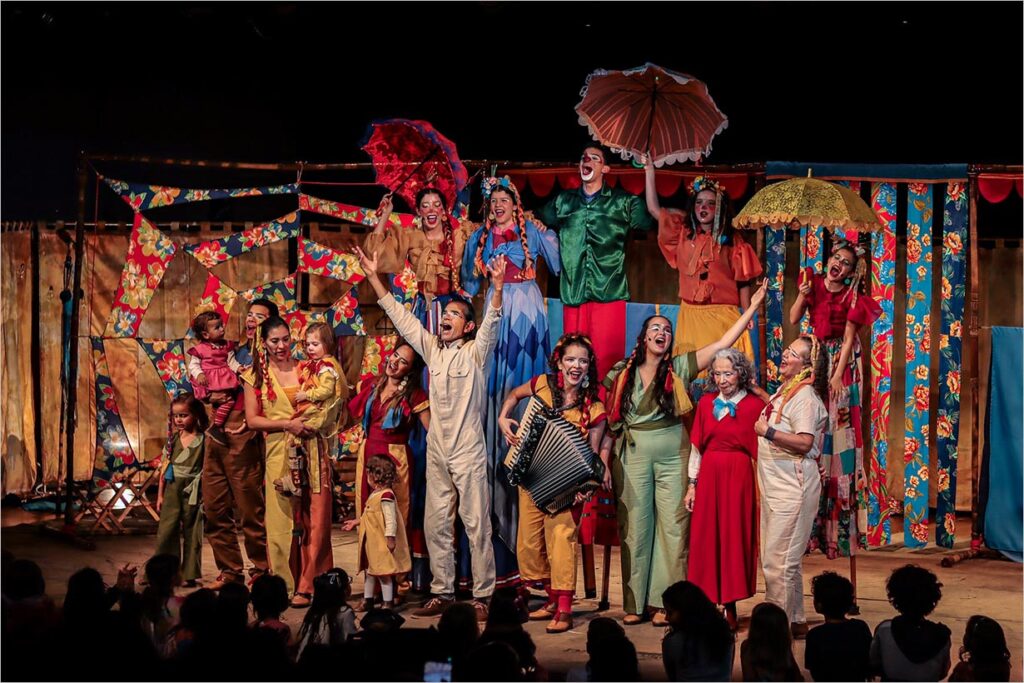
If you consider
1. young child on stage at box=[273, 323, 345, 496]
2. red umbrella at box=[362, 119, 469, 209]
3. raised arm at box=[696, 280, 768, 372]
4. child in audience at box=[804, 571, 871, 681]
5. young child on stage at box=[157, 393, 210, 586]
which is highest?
red umbrella at box=[362, 119, 469, 209]

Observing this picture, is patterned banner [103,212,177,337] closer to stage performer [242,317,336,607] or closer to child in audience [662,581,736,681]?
stage performer [242,317,336,607]

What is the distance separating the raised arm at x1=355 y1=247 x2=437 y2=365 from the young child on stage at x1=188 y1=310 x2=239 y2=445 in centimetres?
107

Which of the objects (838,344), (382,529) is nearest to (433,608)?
(382,529)

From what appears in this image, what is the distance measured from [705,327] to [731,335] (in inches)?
19.1

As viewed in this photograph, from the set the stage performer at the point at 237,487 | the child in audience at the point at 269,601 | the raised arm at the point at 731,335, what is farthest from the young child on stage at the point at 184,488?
the raised arm at the point at 731,335

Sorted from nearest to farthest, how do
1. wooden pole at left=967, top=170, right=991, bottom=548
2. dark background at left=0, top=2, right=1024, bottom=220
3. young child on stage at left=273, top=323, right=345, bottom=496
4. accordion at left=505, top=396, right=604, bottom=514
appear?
1. accordion at left=505, top=396, right=604, bottom=514
2. young child on stage at left=273, top=323, right=345, bottom=496
3. wooden pole at left=967, top=170, right=991, bottom=548
4. dark background at left=0, top=2, right=1024, bottom=220

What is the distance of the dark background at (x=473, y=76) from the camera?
397 inches

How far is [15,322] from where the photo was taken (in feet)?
36.0

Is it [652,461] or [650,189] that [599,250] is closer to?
[650,189]

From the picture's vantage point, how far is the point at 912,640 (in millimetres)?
5922

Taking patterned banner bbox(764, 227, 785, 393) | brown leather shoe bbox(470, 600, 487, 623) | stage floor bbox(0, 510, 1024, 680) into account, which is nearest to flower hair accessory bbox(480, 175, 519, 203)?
patterned banner bbox(764, 227, 785, 393)

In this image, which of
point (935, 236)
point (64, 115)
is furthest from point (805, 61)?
point (64, 115)

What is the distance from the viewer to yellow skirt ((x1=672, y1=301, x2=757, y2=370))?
27.6 ft

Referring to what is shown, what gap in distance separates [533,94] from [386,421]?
362 cm
